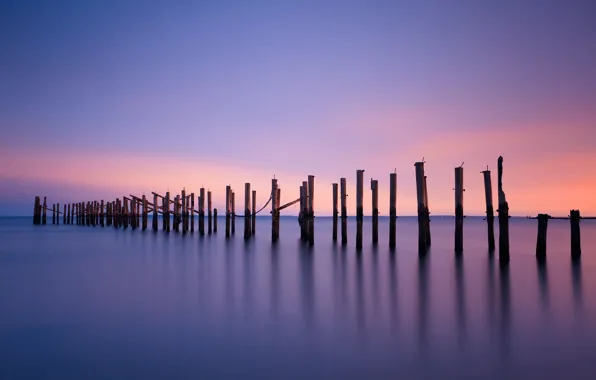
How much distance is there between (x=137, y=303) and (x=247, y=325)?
8.41 ft

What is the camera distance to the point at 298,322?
672 cm

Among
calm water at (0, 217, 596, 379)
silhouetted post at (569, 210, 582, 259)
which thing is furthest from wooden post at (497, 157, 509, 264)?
silhouetted post at (569, 210, 582, 259)

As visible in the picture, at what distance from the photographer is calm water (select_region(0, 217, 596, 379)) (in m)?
4.79

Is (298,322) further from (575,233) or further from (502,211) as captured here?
(575,233)

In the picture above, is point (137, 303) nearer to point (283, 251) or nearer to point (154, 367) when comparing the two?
point (154, 367)

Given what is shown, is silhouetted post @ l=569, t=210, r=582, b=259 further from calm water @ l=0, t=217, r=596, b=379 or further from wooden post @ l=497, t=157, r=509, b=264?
wooden post @ l=497, t=157, r=509, b=264

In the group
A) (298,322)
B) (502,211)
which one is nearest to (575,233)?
(502,211)

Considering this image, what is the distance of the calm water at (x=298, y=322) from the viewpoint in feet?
15.7

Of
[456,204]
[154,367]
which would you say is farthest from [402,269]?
[154,367]

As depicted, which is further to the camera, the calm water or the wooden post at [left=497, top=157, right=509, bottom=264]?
the wooden post at [left=497, top=157, right=509, bottom=264]

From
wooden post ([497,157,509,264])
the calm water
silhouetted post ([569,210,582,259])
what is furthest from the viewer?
silhouetted post ([569,210,582,259])

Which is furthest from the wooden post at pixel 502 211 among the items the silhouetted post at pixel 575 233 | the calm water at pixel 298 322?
the silhouetted post at pixel 575 233

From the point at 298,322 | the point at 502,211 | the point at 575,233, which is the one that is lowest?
the point at 298,322

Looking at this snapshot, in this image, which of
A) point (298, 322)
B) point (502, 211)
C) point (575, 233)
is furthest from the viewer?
point (575, 233)
